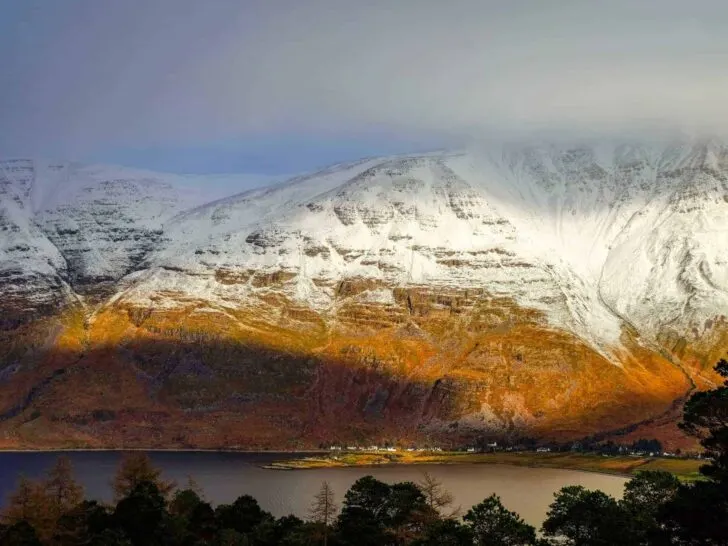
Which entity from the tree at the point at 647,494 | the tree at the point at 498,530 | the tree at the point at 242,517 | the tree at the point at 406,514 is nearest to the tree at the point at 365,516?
the tree at the point at 406,514

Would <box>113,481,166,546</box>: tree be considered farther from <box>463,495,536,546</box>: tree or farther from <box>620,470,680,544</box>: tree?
<box>620,470,680,544</box>: tree

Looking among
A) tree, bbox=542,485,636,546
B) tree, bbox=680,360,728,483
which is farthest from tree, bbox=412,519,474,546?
tree, bbox=680,360,728,483

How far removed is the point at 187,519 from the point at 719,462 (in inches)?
2064

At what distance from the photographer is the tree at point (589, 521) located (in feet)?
332

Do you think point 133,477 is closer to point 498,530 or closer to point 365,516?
point 365,516

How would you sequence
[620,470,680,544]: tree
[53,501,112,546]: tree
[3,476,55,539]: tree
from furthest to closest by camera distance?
[620,470,680,544]: tree
[3,476,55,539]: tree
[53,501,112,546]: tree

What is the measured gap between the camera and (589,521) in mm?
105938

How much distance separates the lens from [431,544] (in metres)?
95.2

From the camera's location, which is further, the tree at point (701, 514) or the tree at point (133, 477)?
the tree at point (133, 477)

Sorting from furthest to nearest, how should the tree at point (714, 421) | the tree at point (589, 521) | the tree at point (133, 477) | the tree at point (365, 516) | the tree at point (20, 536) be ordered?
the tree at point (133, 477) < the tree at point (365, 516) < the tree at point (589, 521) < the tree at point (20, 536) < the tree at point (714, 421)

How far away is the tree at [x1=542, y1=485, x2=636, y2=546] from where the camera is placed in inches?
3984

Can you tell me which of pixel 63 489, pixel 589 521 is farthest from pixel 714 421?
pixel 63 489

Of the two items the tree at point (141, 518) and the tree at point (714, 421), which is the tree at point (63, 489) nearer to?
the tree at point (141, 518)

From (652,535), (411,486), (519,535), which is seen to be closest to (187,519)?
(411,486)
